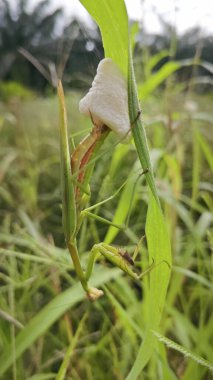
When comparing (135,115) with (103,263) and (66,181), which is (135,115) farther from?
(103,263)

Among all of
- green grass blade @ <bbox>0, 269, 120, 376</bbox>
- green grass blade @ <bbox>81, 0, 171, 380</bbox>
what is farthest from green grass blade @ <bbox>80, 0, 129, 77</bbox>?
green grass blade @ <bbox>0, 269, 120, 376</bbox>

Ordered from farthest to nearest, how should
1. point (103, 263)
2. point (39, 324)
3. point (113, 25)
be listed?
point (103, 263) → point (39, 324) → point (113, 25)

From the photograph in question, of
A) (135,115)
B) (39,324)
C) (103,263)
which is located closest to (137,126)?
(135,115)

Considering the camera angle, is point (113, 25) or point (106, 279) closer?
point (113, 25)

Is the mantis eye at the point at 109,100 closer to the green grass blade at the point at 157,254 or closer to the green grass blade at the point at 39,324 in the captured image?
the green grass blade at the point at 157,254

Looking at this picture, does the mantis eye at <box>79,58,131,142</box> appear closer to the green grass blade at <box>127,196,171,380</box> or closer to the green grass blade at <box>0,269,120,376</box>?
the green grass blade at <box>127,196,171,380</box>

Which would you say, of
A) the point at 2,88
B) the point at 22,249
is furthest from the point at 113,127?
the point at 2,88

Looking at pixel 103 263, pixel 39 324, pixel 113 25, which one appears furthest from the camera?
pixel 103 263

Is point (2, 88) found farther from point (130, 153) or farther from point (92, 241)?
point (92, 241)

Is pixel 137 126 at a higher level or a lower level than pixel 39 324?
higher
